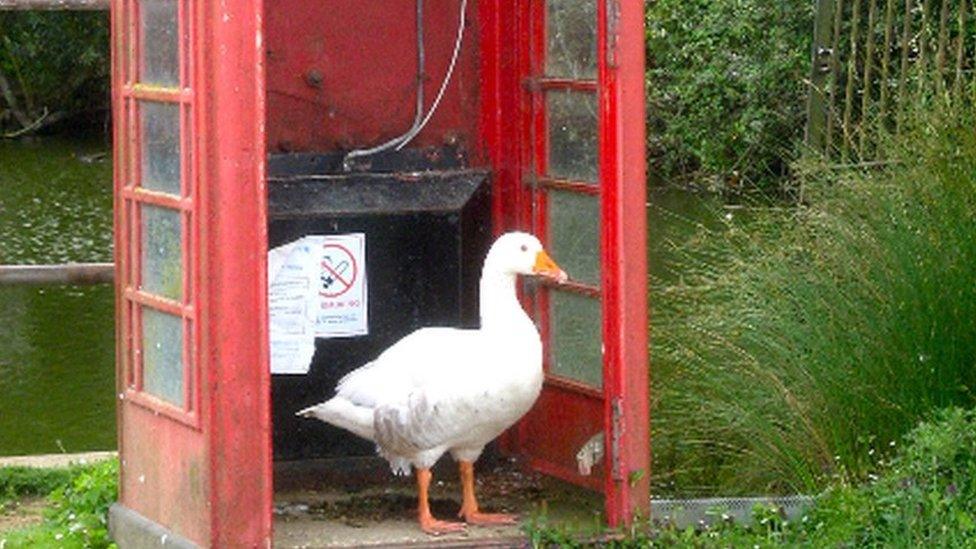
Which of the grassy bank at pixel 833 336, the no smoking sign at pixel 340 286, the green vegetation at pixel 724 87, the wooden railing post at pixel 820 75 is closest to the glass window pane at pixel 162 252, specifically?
the no smoking sign at pixel 340 286

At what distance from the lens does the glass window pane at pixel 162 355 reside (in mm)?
5816

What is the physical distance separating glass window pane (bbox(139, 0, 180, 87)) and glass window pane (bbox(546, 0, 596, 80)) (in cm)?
125

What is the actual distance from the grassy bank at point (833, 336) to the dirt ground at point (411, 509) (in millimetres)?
562

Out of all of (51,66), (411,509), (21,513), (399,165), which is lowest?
(21,513)

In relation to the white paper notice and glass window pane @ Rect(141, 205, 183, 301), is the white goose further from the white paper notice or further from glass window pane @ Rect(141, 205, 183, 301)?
glass window pane @ Rect(141, 205, 183, 301)

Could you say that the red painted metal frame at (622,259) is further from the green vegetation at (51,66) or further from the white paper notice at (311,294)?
the green vegetation at (51,66)

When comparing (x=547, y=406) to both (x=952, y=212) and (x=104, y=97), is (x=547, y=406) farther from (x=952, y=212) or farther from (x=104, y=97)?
(x=104, y=97)

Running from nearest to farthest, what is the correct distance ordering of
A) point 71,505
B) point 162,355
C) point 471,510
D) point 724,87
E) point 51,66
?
1. point 162,355
2. point 471,510
3. point 71,505
4. point 724,87
5. point 51,66

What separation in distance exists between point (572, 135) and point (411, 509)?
4.09ft

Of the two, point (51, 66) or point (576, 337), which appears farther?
point (51, 66)

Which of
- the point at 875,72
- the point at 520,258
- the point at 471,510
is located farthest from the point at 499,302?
the point at 875,72

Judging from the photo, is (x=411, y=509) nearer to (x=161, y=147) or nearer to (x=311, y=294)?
(x=311, y=294)

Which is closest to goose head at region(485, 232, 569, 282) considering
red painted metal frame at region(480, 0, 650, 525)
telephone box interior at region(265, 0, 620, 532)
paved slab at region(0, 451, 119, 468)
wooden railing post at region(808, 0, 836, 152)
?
red painted metal frame at region(480, 0, 650, 525)

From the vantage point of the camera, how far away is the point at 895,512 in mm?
5871
